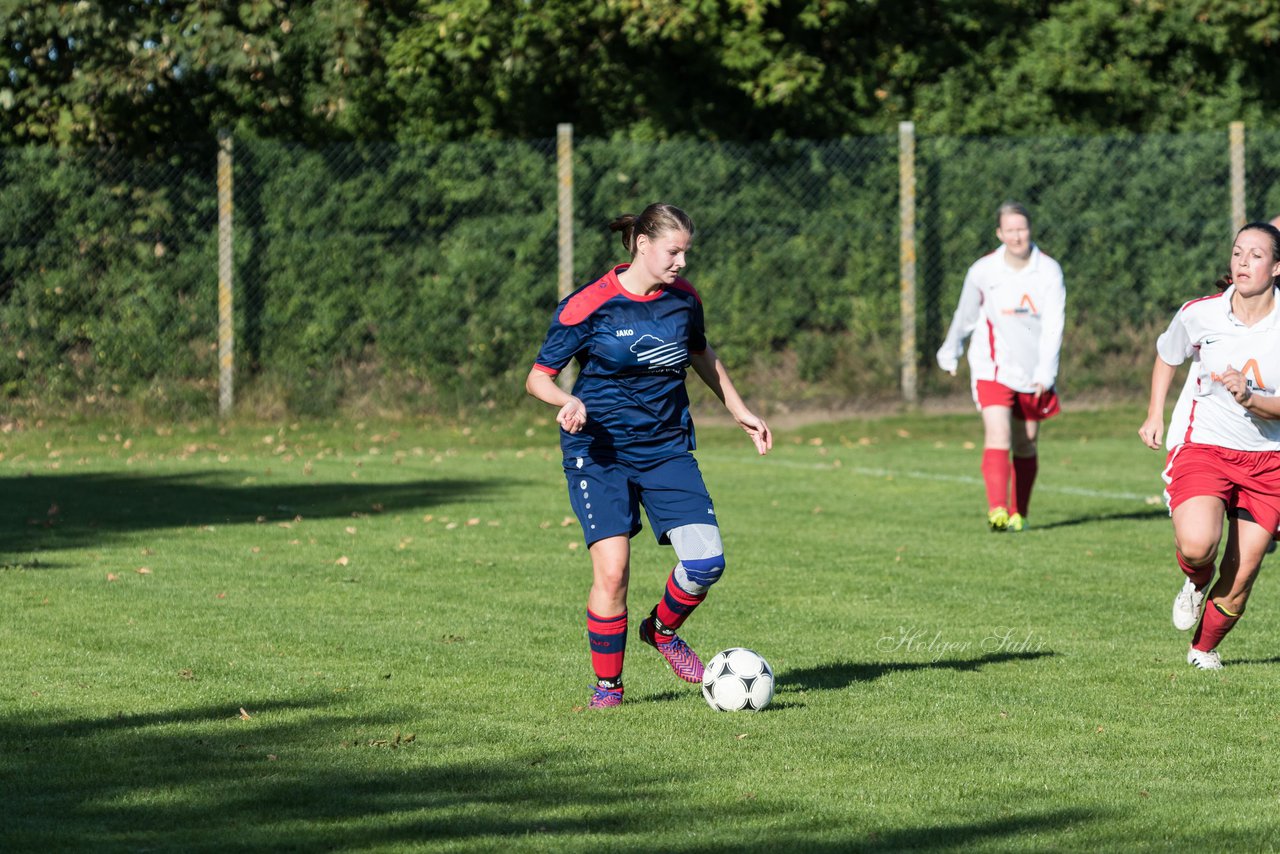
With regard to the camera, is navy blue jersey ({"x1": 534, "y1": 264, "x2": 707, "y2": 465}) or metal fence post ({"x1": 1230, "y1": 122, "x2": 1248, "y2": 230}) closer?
navy blue jersey ({"x1": 534, "y1": 264, "x2": 707, "y2": 465})

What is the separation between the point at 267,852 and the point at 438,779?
2.88ft

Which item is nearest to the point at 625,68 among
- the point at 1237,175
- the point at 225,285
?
the point at 225,285

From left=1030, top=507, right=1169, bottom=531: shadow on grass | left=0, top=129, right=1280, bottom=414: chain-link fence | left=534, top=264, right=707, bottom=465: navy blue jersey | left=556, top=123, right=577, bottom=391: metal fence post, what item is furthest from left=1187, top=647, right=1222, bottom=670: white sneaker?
left=0, top=129, right=1280, bottom=414: chain-link fence

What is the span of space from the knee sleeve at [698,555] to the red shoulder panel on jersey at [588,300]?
85 centimetres

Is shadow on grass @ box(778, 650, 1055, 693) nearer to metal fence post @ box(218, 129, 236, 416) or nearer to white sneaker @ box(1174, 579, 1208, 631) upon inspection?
white sneaker @ box(1174, 579, 1208, 631)

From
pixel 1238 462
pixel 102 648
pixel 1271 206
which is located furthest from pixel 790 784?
pixel 1271 206

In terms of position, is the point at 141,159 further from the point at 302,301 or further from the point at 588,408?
the point at 588,408

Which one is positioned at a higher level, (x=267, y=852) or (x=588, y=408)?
(x=588, y=408)

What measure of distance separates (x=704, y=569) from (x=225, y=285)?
13.5 metres

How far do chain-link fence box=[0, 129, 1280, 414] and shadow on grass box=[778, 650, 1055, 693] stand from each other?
12526 millimetres

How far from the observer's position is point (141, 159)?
20.0 metres

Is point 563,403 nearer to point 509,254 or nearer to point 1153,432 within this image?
point 1153,432

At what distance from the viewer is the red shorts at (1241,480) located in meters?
7.52

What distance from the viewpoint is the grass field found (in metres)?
5.25
